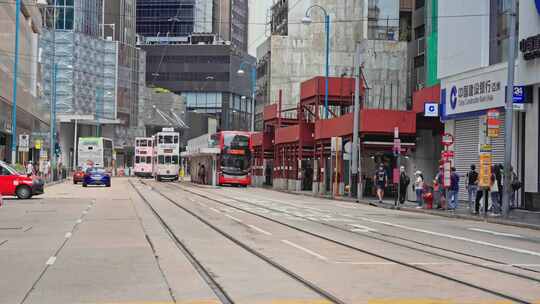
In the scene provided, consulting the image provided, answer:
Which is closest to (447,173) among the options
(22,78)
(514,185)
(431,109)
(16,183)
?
(514,185)

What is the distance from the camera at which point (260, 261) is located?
44.7 ft

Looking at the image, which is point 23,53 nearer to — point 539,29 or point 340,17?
point 340,17

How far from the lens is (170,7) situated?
551ft

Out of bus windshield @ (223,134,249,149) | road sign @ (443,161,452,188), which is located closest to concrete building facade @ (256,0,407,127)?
bus windshield @ (223,134,249,149)

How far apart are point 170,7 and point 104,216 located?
483ft

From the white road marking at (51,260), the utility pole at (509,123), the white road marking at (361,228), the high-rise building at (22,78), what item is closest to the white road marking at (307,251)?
the white road marking at (361,228)

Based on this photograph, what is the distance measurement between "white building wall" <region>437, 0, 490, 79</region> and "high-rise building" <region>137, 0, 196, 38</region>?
133m

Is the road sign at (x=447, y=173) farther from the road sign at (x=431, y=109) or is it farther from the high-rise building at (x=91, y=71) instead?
the high-rise building at (x=91, y=71)

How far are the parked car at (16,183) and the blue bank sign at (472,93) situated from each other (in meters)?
19.8

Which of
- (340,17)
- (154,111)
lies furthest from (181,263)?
(154,111)

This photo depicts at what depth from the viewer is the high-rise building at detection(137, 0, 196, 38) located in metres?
167

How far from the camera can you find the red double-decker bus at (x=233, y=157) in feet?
202

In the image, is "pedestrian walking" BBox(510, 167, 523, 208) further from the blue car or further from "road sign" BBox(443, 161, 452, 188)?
the blue car

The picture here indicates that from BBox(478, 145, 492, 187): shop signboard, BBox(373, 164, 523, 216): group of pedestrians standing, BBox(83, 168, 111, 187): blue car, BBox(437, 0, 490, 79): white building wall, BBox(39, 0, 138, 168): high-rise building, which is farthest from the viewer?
BBox(39, 0, 138, 168): high-rise building
